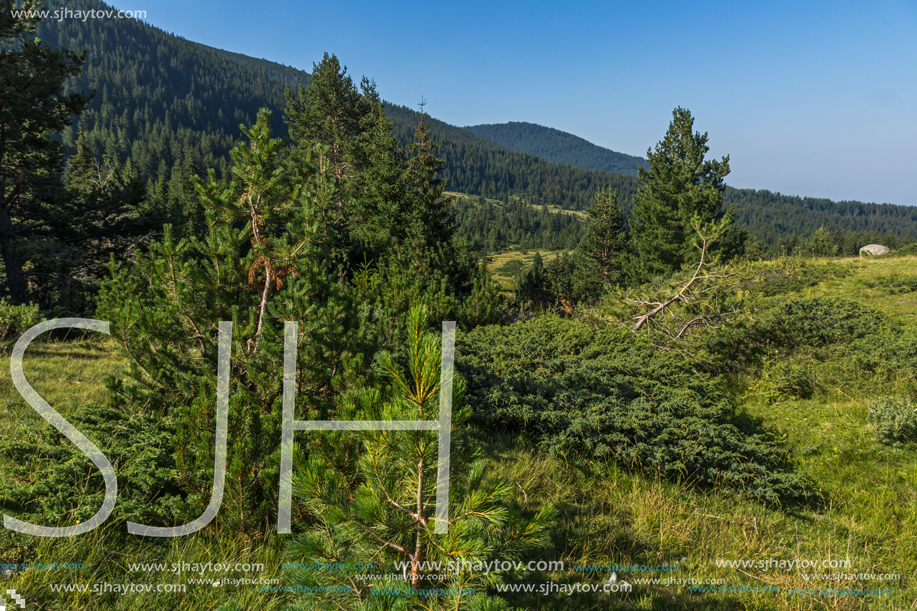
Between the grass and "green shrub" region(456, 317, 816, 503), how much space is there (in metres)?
0.24

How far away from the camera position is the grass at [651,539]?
2.45 m

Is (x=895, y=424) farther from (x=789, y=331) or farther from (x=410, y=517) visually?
(x=410, y=517)

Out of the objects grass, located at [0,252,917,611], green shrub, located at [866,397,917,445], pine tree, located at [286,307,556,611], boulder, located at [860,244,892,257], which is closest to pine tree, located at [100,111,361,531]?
grass, located at [0,252,917,611]

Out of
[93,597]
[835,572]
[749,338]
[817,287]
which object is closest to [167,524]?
[93,597]

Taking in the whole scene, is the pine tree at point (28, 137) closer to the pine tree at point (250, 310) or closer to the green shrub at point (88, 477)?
the pine tree at point (250, 310)

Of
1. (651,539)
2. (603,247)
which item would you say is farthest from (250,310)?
(603,247)

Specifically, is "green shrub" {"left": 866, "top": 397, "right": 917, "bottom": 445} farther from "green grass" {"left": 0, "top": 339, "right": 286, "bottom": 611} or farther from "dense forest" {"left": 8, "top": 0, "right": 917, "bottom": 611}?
"green grass" {"left": 0, "top": 339, "right": 286, "bottom": 611}

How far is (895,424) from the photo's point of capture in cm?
564

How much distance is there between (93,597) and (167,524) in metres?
0.71

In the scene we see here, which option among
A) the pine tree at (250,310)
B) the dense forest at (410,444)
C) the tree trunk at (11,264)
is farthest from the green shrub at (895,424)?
the tree trunk at (11,264)

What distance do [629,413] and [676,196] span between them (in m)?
22.4

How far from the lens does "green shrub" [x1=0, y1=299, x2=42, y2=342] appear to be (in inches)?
322

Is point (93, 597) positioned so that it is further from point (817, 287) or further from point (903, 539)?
point (817, 287)

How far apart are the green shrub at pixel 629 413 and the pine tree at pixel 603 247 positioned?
23899mm
